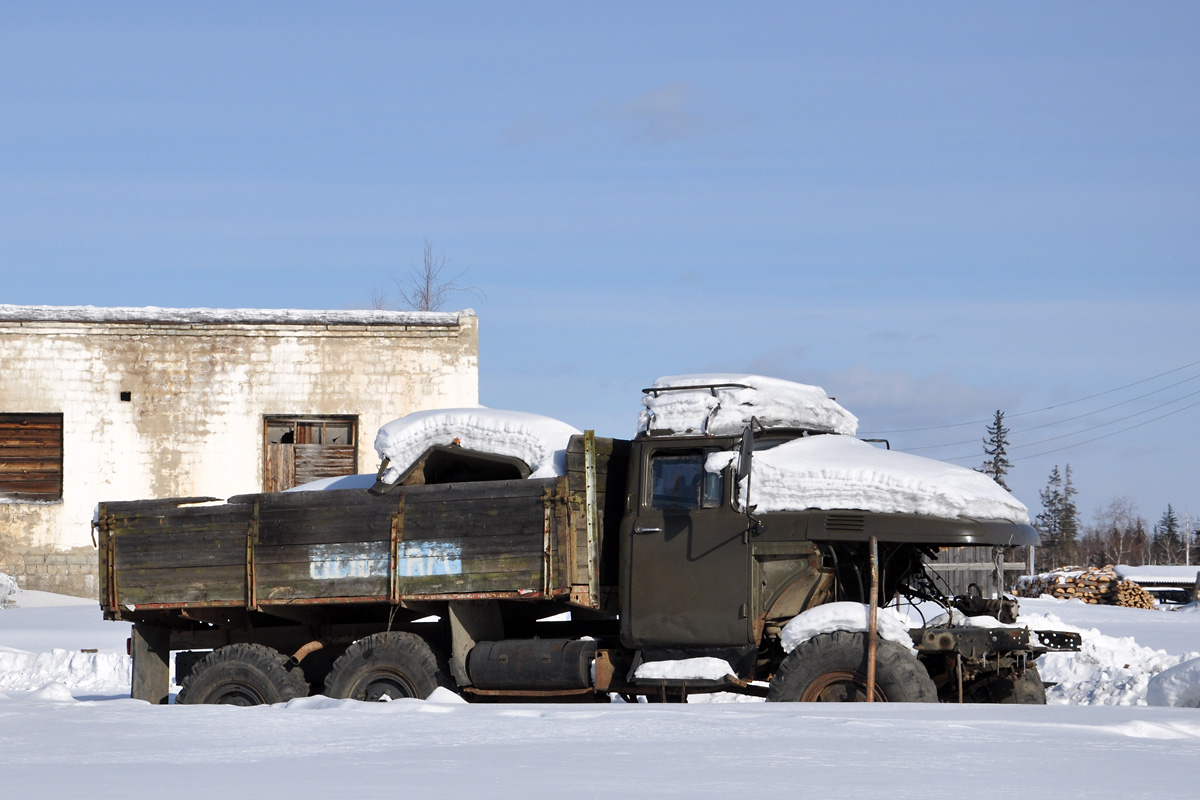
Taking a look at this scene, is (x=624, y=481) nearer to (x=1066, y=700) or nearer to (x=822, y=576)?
(x=822, y=576)

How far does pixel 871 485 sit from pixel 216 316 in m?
16.3

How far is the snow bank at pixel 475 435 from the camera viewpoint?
33.7 feet

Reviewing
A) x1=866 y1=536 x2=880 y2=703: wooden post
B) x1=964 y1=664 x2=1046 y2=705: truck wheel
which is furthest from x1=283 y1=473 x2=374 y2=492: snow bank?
x1=964 y1=664 x2=1046 y2=705: truck wheel

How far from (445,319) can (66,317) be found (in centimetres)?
622

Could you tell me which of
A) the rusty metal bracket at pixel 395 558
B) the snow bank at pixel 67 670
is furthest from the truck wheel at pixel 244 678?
the snow bank at pixel 67 670

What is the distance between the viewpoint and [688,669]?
9.59 meters

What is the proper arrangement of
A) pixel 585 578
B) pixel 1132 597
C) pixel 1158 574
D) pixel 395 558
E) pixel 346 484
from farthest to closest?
pixel 1158 574
pixel 1132 597
pixel 346 484
pixel 395 558
pixel 585 578

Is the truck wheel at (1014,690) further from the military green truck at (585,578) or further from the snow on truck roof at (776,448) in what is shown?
the snow on truck roof at (776,448)

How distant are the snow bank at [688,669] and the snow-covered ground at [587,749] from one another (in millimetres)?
827

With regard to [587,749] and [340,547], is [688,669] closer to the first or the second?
[340,547]

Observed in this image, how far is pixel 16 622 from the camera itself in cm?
1955

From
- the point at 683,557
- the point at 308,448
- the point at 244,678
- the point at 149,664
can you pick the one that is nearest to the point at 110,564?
the point at 149,664

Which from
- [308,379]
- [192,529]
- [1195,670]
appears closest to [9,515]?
[308,379]

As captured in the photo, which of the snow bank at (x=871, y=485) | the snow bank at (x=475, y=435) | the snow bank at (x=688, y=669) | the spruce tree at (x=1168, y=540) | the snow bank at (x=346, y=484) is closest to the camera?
the snow bank at (x=871, y=485)
